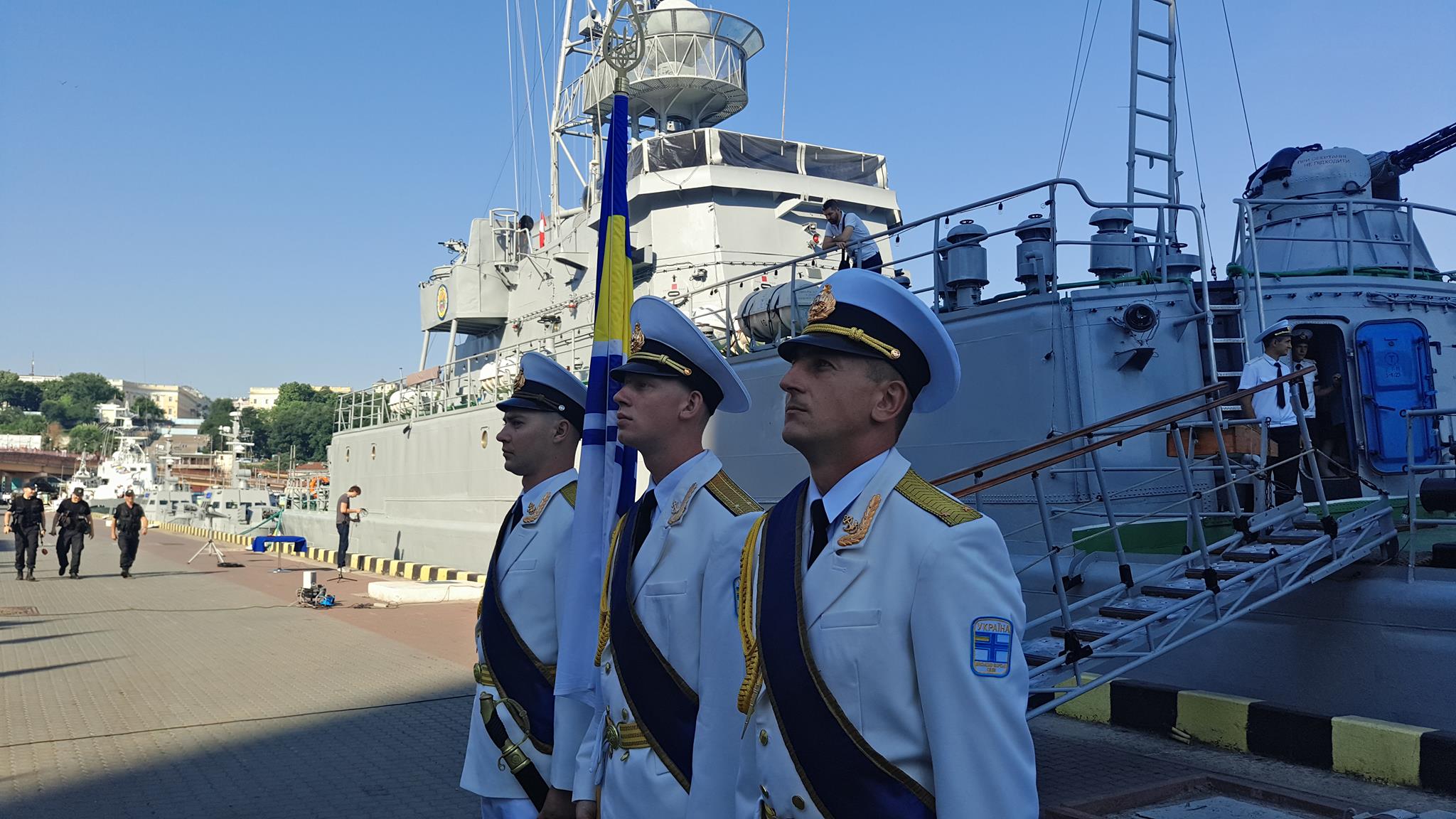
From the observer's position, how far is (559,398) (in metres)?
3.35

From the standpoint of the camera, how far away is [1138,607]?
5570mm

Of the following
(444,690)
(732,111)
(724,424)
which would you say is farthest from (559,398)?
(732,111)

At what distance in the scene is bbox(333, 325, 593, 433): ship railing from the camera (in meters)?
14.5

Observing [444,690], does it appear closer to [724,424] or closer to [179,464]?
[724,424]

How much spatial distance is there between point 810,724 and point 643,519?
0.97 meters

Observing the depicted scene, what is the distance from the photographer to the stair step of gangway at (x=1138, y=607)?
17.8 feet

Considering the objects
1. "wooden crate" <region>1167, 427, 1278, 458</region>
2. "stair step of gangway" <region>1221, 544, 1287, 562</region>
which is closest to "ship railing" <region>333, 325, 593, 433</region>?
"wooden crate" <region>1167, 427, 1278, 458</region>

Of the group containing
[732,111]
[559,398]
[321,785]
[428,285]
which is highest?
[732,111]

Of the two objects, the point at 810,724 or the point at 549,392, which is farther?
the point at 549,392

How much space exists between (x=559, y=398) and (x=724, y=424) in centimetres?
739

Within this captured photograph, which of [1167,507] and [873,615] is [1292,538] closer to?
[1167,507]

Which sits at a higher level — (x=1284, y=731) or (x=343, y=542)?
(x=343, y=542)

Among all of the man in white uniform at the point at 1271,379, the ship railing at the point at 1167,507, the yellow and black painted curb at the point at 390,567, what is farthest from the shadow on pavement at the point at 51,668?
the man in white uniform at the point at 1271,379

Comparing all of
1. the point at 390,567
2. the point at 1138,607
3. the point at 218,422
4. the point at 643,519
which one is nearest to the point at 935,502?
the point at 643,519
